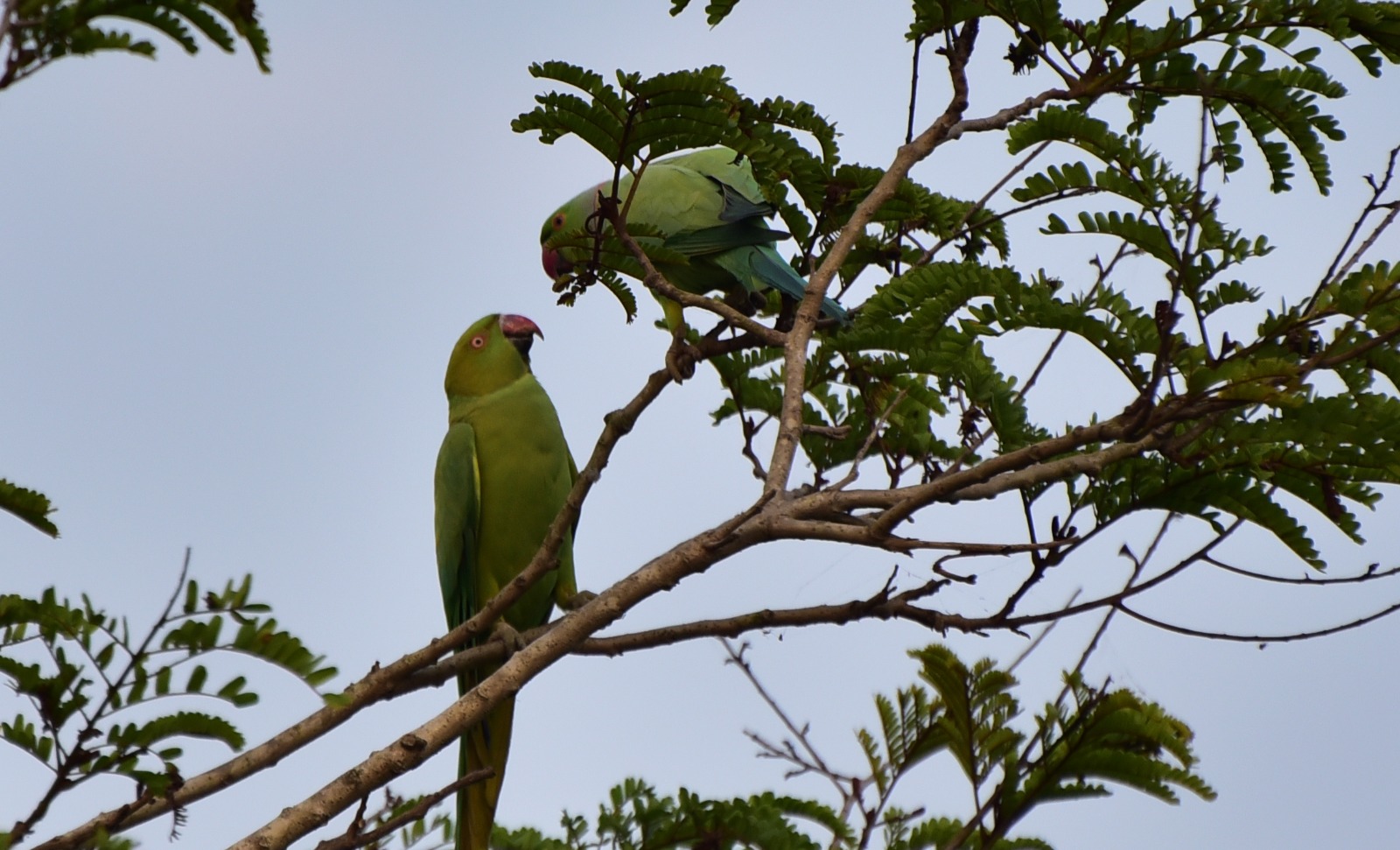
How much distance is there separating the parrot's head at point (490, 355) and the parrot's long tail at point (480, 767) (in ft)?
4.35

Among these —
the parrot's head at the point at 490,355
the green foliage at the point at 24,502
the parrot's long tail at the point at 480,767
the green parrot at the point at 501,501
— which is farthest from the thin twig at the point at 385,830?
the parrot's head at the point at 490,355

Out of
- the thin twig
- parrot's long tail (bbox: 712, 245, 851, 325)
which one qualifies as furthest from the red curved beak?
the thin twig

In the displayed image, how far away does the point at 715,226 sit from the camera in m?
4.41

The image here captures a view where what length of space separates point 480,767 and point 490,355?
5.46 feet

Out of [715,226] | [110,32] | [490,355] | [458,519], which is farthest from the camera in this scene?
[490,355]

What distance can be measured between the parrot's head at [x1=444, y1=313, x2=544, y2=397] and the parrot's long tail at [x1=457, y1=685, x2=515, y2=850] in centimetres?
133

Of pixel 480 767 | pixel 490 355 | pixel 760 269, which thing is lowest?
pixel 480 767

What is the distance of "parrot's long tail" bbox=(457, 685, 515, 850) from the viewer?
435 centimetres

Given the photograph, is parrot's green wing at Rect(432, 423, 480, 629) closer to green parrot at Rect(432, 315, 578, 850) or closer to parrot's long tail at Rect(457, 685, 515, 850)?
green parrot at Rect(432, 315, 578, 850)

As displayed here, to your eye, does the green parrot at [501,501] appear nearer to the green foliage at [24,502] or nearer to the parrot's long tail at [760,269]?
the parrot's long tail at [760,269]

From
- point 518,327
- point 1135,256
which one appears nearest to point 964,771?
point 1135,256

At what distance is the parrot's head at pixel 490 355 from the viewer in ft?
17.6

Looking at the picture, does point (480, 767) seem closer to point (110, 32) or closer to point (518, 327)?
point (518, 327)

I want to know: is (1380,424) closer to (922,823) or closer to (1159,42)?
(1159,42)
